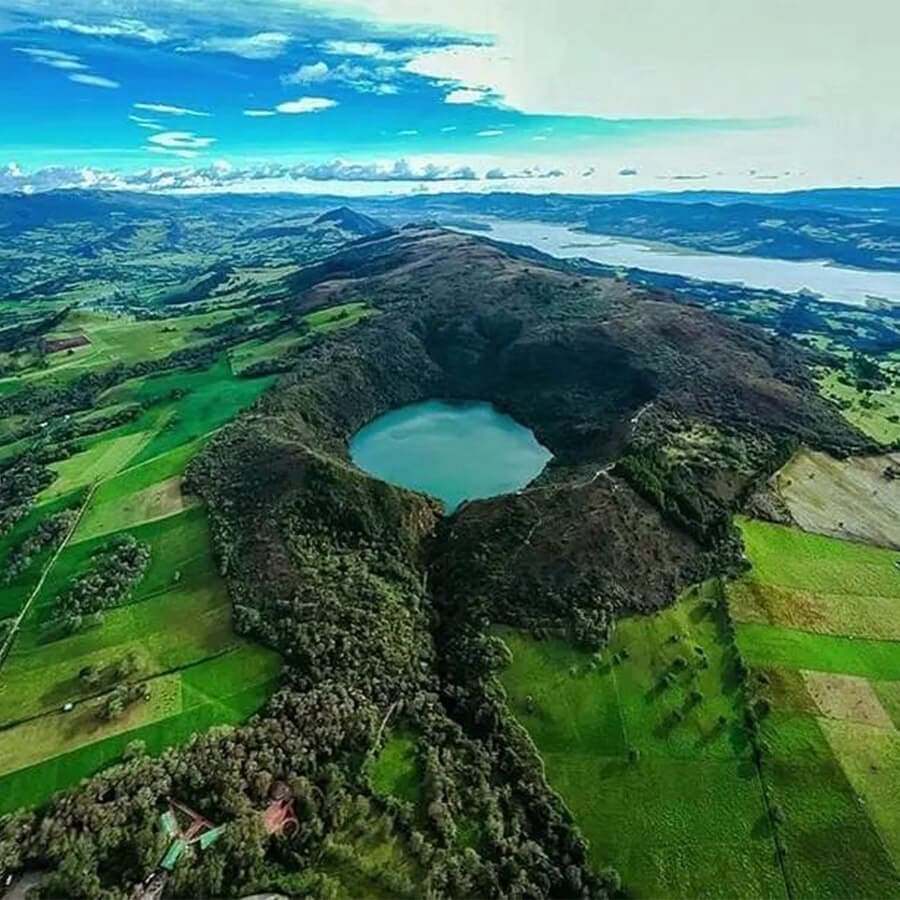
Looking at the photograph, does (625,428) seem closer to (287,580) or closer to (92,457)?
(287,580)

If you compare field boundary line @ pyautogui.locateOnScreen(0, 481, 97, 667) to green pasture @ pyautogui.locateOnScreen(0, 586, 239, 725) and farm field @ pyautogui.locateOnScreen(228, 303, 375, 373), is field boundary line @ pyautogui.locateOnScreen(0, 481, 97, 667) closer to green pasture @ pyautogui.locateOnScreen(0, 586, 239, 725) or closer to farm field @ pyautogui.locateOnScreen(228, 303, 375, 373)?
green pasture @ pyautogui.locateOnScreen(0, 586, 239, 725)

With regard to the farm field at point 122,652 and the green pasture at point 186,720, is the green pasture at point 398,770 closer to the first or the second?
the green pasture at point 186,720

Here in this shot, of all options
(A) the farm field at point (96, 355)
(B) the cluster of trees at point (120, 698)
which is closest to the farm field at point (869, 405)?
(B) the cluster of trees at point (120, 698)

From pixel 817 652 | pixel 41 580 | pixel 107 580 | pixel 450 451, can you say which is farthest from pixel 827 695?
pixel 41 580

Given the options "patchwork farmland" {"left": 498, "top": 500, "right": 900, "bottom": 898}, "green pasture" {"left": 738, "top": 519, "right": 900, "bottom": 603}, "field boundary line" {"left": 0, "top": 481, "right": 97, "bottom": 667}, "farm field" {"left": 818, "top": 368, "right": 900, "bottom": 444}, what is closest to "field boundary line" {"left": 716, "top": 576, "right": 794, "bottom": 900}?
"patchwork farmland" {"left": 498, "top": 500, "right": 900, "bottom": 898}

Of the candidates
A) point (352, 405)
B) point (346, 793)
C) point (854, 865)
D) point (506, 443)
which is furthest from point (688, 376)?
point (346, 793)

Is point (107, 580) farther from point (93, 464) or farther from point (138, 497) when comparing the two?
point (93, 464)
